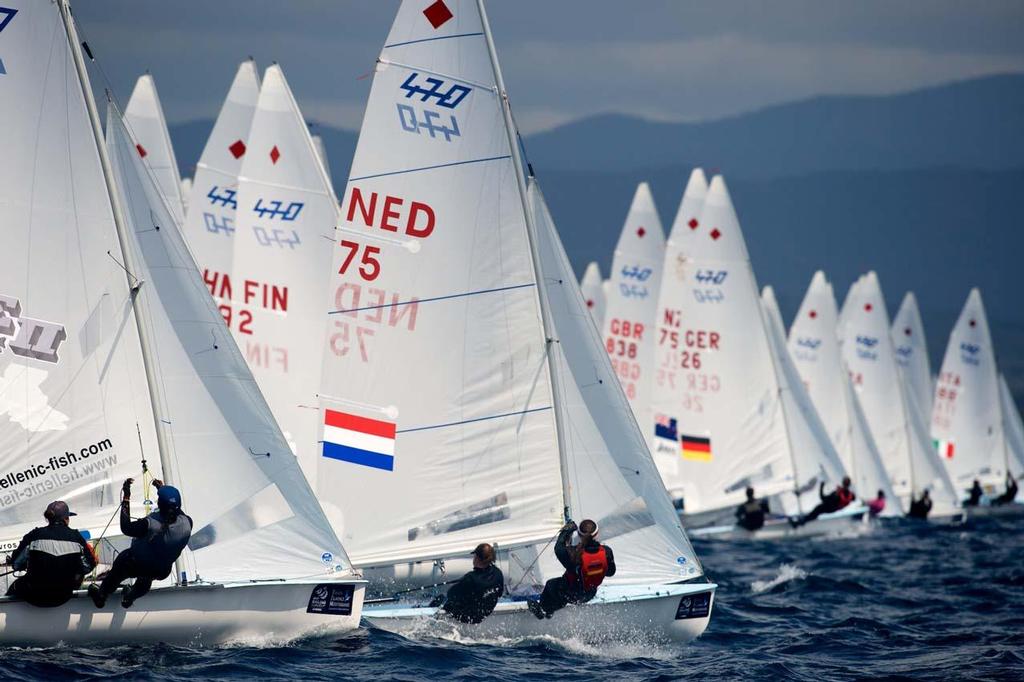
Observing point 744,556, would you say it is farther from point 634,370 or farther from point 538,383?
point 538,383

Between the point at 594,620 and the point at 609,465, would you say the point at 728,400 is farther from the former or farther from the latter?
the point at 594,620

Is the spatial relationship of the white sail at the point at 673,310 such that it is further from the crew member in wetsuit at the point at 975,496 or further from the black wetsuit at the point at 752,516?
the crew member in wetsuit at the point at 975,496

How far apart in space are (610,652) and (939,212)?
176 m

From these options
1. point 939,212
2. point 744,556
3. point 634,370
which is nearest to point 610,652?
point 744,556

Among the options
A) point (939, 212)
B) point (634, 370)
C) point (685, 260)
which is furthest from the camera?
point (939, 212)

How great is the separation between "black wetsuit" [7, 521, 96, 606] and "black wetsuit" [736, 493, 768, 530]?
14992 millimetres

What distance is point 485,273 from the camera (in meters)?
13.5

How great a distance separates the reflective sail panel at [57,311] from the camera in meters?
11.4

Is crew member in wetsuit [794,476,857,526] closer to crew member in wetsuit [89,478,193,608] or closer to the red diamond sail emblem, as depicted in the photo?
the red diamond sail emblem

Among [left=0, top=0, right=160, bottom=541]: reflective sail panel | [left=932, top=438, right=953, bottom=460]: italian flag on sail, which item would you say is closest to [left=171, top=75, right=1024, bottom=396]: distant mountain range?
[left=932, top=438, right=953, bottom=460]: italian flag on sail

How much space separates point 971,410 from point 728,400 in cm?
1395

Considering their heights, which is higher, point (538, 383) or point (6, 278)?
point (6, 278)

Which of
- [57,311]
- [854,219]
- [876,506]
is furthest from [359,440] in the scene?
[854,219]

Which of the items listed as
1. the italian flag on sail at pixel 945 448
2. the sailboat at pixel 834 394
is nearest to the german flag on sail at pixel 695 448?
the sailboat at pixel 834 394
